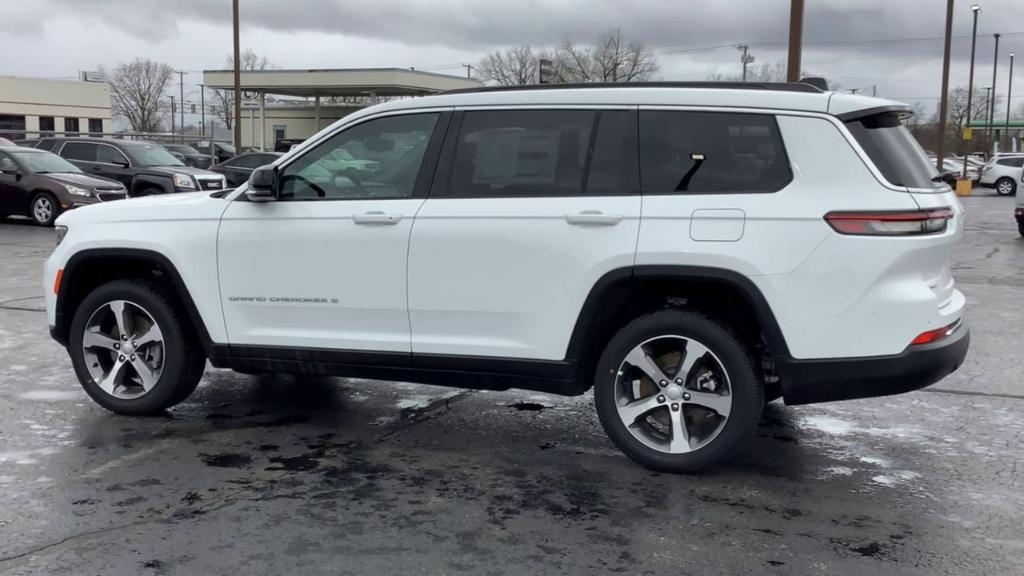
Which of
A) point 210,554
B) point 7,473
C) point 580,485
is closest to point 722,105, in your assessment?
point 580,485

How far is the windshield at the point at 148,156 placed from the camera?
21572 mm

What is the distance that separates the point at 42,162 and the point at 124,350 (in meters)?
15.5

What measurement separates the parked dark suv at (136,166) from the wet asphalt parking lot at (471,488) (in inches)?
563

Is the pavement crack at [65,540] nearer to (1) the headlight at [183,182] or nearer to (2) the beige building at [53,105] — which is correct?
(1) the headlight at [183,182]

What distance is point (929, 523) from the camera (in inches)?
171

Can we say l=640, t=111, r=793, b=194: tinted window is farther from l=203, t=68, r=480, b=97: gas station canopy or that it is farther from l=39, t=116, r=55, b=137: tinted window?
l=39, t=116, r=55, b=137: tinted window

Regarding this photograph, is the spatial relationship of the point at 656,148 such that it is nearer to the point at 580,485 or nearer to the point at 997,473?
the point at 580,485

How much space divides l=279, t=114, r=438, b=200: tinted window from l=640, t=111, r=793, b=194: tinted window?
1.22 metres

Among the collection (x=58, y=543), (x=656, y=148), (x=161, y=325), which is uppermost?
(x=656, y=148)

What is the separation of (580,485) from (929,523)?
156 centimetres

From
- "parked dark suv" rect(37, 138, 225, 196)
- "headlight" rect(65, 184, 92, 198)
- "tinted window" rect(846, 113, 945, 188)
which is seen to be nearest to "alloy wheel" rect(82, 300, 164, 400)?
"tinted window" rect(846, 113, 945, 188)

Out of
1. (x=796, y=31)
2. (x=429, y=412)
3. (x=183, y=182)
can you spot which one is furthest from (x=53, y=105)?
(x=429, y=412)

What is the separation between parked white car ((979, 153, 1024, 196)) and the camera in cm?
3981

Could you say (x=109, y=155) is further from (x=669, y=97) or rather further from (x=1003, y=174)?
(x=1003, y=174)
